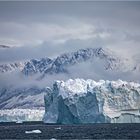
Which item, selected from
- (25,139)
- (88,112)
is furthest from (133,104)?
(25,139)

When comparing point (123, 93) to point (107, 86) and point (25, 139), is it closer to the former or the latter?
Result: point (107, 86)

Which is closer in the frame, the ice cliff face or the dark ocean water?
the dark ocean water

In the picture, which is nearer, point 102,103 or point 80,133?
point 80,133

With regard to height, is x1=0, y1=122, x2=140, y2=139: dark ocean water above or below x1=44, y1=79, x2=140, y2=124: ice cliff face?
below

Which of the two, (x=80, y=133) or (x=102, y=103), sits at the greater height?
(x=102, y=103)

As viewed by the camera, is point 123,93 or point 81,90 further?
point 81,90

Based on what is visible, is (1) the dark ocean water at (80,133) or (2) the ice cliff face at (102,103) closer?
(1) the dark ocean water at (80,133)

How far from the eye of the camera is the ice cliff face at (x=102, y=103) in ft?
425

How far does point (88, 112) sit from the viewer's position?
131 metres

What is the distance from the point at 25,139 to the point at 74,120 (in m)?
53.4

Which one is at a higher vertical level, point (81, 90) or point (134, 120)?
point (81, 90)

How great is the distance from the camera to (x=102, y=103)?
129 m

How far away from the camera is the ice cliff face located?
425 feet

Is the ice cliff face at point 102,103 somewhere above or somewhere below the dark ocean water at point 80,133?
above
